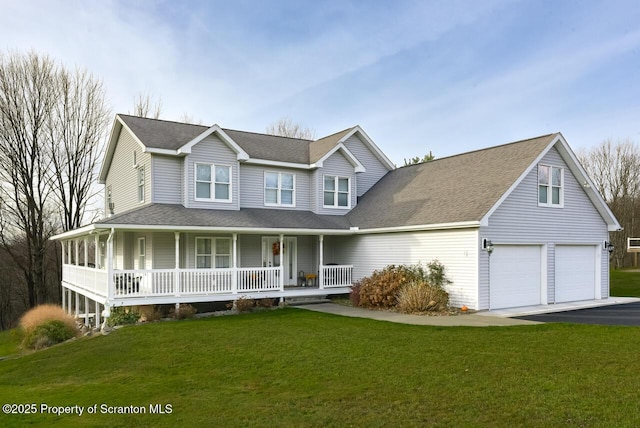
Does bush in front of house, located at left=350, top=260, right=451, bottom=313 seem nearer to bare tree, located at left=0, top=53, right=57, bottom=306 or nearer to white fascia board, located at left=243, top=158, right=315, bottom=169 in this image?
white fascia board, located at left=243, top=158, right=315, bottom=169

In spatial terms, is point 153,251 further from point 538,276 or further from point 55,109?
point 55,109

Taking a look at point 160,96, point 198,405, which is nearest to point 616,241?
point 160,96

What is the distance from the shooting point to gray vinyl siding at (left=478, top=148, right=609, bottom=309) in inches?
655

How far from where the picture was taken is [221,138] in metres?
19.7

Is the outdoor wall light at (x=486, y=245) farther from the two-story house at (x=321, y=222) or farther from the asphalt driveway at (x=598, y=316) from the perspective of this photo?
the asphalt driveway at (x=598, y=316)

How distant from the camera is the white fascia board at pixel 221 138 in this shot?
18703 millimetres

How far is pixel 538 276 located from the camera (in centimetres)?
1811

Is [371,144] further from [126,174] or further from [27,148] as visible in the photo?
[27,148]

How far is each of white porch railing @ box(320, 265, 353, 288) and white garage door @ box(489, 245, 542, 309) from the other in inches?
249

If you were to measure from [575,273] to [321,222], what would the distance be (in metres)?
10.4

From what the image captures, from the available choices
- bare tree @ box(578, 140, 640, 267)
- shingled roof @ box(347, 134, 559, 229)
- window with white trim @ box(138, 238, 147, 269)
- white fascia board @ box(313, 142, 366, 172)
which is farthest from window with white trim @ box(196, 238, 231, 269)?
bare tree @ box(578, 140, 640, 267)

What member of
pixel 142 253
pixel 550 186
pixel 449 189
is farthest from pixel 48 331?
pixel 550 186

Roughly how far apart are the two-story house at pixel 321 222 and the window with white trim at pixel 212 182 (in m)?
0.05

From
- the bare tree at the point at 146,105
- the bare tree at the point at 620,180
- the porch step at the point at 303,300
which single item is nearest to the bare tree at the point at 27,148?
the bare tree at the point at 146,105
